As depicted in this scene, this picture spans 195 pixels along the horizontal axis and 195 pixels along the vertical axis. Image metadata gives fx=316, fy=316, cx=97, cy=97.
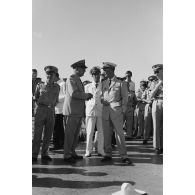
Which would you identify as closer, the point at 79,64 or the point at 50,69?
the point at 50,69

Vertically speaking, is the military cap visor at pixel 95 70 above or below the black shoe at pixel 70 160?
above

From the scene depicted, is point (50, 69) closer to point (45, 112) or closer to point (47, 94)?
point (47, 94)

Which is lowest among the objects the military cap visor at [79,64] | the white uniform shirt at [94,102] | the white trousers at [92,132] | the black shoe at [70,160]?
the black shoe at [70,160]

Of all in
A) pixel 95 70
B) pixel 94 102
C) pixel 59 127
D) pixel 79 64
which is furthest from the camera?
pixel 59 127

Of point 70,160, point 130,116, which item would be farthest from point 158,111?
point 130,116

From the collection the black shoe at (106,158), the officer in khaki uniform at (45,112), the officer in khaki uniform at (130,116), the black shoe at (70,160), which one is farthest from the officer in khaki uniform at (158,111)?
the officer in khaki uniform at (130,116)

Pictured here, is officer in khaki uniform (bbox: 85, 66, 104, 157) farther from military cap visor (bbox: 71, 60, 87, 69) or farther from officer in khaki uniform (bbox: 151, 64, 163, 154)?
officer in khaki uniform (bbox: 151, 64, 163, 154)

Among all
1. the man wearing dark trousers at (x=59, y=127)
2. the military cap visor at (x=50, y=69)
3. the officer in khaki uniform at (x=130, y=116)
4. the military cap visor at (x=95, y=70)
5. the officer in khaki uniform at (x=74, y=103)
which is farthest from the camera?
the officer in khaki uniform at (x=130, y=116)

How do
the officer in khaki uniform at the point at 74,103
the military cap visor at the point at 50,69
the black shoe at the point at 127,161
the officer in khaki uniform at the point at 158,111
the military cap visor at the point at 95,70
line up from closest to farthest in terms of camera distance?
the black shoe at the point at 127,161 < the military cap visor at the point at 50,69 < the officer in khaki uniform at the point at 74,103 < the military cap visor at the point at 95,70 < the officer in khaki uniform at the point at 158,111

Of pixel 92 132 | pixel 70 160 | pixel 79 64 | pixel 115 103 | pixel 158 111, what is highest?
pixel 79 64

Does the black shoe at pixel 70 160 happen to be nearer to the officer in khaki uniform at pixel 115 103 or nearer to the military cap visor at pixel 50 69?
the officer in khaki uniform at pixel 115 103
